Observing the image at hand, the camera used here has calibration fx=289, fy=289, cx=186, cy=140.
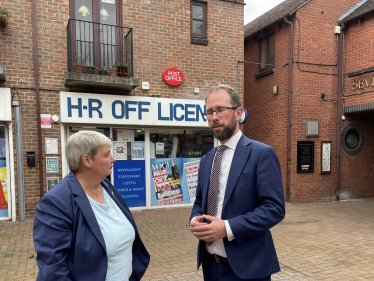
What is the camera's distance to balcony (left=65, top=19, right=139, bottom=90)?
6715 millimetres

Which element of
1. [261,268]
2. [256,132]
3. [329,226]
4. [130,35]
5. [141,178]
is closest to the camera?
[261,268]

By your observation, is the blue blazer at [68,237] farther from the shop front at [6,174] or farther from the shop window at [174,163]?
the shop window at [174,163]

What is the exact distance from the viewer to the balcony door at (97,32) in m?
7.00

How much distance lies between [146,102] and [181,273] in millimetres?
4618

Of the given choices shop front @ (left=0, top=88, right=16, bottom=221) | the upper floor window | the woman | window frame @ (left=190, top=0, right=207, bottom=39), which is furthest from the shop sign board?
the woman

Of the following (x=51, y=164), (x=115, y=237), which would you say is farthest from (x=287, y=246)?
(x=51, y=164)

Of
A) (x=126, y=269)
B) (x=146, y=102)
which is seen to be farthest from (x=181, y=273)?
(x=146, y=102)

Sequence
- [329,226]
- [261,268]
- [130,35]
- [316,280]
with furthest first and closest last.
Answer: [130,35], [329,226], [316,280], [261,268]

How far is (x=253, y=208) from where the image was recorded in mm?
1869

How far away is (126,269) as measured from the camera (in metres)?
1.99

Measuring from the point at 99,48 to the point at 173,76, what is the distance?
199 cm

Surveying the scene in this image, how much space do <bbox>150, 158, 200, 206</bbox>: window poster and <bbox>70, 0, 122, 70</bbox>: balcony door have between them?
2954 millimetres

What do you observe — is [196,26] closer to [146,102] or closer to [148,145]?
[146,102]

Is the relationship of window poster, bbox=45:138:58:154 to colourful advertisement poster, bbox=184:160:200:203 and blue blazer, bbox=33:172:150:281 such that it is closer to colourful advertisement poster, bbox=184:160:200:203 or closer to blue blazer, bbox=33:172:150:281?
colourful advertisement poster, bbox=184:160:200:203
